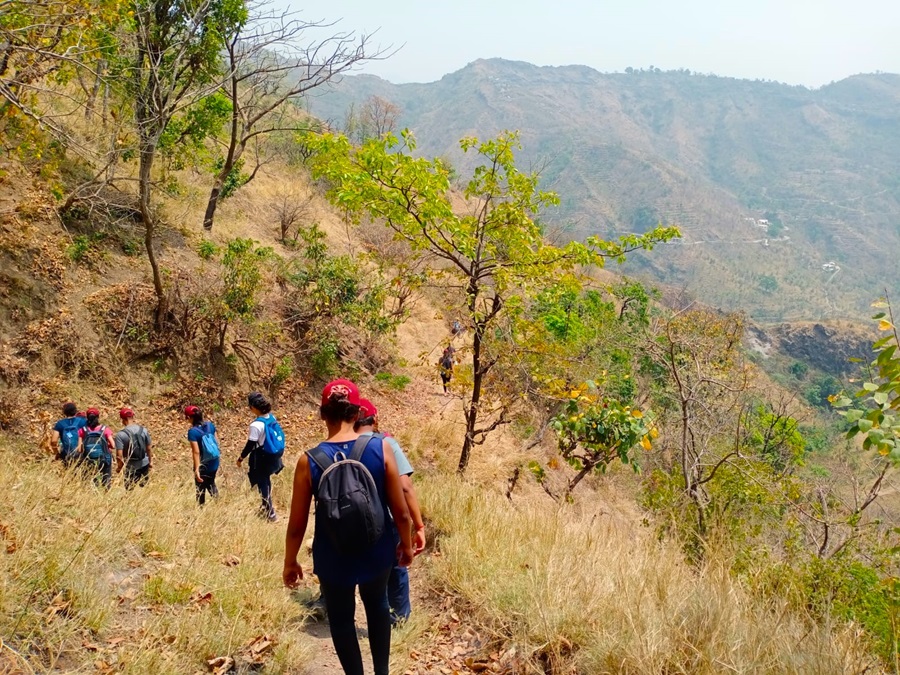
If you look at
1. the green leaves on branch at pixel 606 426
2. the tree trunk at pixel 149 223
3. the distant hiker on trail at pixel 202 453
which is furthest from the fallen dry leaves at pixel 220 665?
the tree trunk at pixel 149 223

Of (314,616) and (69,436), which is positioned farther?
(69,436)

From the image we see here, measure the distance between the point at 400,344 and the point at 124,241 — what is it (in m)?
6.96

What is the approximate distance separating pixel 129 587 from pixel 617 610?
2929 millimetres

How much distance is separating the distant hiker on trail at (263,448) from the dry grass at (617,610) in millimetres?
2267

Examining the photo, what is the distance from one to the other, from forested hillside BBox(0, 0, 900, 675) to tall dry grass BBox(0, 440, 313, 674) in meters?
0.02

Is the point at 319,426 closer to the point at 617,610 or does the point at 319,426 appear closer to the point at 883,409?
the point at 617,610

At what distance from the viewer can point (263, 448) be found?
579 cm

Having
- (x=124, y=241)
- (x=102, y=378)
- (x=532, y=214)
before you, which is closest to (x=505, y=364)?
(x=532, y=214)

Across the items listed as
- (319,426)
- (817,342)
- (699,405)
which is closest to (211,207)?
(319,426)

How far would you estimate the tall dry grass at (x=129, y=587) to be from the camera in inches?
105

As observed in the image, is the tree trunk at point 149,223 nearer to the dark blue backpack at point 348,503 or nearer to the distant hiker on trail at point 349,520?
the distant hiker on trail at point 349,520

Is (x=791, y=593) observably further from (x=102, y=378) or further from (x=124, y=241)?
(x=124, y=241)

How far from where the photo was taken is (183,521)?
456cm

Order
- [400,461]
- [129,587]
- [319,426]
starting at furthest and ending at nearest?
1. [319,426]
2. [129,587]
3. [400,461]
